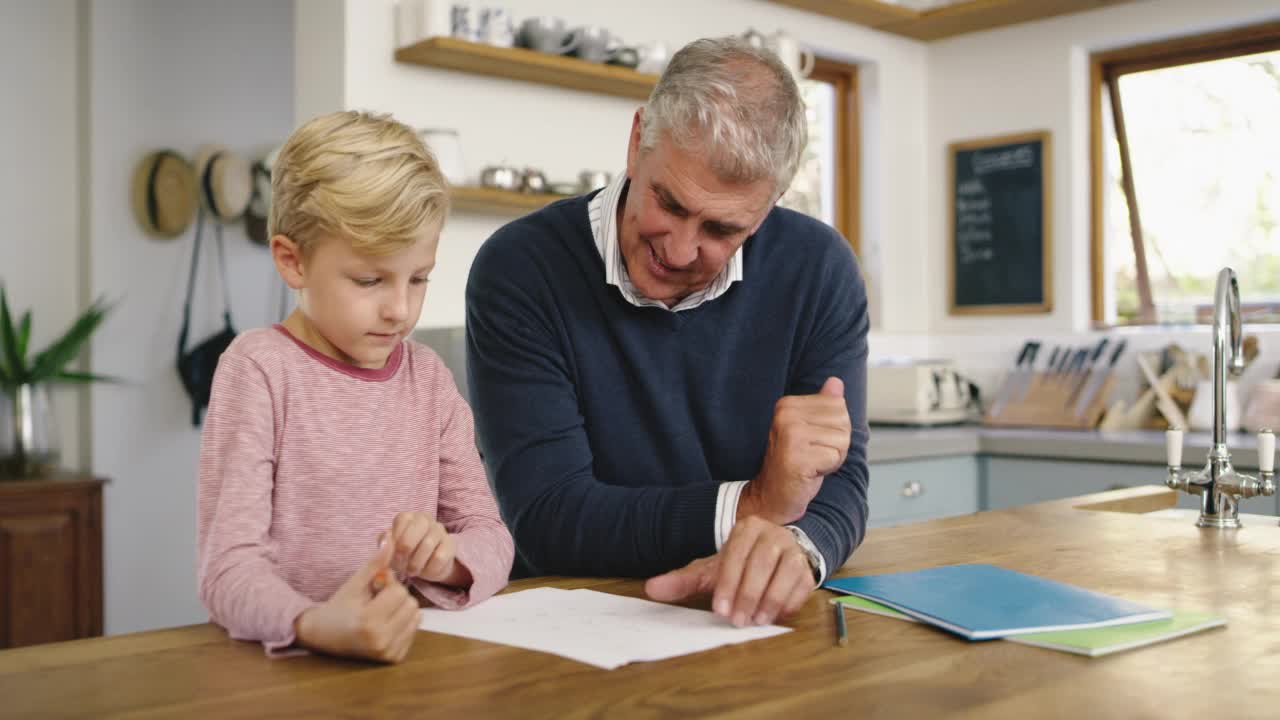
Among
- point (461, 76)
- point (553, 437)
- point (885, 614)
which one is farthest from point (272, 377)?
point (461, 76)

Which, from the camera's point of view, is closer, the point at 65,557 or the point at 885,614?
the point at 885,614

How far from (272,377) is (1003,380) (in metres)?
3.49

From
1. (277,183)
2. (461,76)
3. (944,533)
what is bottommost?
(944,533)

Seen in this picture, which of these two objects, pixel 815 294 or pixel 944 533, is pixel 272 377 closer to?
pixel 815 294

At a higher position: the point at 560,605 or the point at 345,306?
the point at 345,306

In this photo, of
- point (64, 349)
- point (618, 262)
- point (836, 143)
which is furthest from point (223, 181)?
point (618, 262)

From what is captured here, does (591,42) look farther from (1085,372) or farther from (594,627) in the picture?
(594,627)

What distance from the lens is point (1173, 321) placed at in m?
4.09

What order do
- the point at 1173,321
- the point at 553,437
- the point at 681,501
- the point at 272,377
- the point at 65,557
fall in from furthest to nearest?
the point at 1173,321, the point at 65,557, the point at 553,437, the point at 681,501, the point at 272,377

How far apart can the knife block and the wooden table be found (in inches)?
108

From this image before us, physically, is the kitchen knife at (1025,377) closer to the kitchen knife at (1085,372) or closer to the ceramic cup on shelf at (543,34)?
the kitchen knife at (1085,372)

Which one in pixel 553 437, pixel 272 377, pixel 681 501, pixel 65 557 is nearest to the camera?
pixel 272 377

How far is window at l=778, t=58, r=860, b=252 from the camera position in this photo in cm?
443

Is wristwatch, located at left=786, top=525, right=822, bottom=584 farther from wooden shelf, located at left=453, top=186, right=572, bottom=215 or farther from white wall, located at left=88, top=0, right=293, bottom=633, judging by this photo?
white wall, located at left=88, top=0, right=293, bottom=633
